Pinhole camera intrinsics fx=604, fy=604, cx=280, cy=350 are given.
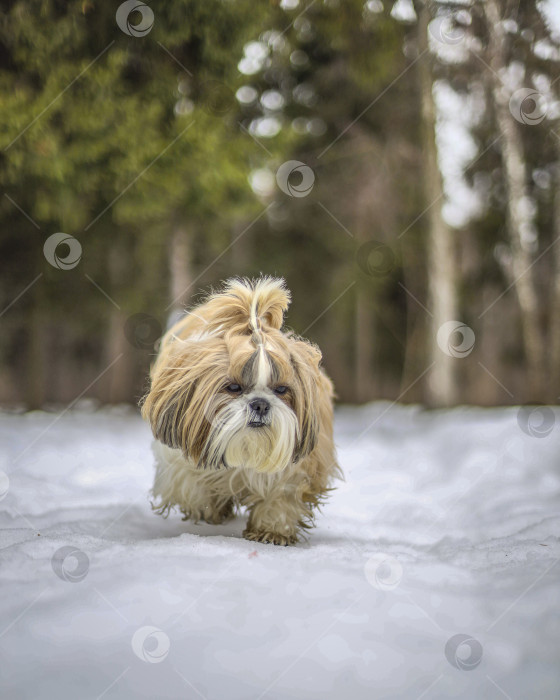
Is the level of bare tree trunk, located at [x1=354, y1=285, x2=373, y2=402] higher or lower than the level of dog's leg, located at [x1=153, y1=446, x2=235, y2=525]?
lower

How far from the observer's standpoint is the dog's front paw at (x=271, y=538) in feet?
10.4

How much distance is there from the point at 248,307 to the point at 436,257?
20.7 ft

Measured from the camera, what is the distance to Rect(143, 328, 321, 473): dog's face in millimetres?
2859

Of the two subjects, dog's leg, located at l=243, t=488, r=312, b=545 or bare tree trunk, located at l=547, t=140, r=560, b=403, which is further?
bare tree trunk, located at l=547, t=140, r=560, b=403

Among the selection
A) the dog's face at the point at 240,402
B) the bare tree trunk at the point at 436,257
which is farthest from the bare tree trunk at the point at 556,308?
the dog's face at the point at 240,402

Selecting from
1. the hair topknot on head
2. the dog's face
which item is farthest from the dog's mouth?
the hair topknot on head

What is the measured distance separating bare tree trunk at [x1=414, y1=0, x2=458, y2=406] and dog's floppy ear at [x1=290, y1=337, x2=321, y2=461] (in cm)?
583

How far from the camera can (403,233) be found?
38.9 feet

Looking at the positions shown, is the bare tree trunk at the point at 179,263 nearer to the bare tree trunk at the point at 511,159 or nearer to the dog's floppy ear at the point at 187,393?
the bare tree trunk at the point at 511,159

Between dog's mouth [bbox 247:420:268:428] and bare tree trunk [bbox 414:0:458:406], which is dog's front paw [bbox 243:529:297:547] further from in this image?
bare tree trunk [bbox 414:0:458:406]

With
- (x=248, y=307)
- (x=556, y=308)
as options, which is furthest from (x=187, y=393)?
(x=556, y=308)

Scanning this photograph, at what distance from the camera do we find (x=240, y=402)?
2.89m

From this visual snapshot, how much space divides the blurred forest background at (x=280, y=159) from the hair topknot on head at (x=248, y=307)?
3.99 metres

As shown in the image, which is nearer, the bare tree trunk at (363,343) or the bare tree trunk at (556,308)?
the bare tree trunk at (556,308)
